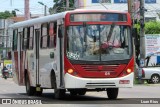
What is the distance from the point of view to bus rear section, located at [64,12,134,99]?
826 inches

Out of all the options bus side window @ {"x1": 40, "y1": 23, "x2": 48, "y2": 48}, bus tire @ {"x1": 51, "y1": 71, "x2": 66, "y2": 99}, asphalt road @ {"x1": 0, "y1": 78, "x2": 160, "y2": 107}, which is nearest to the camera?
asphalt road @ {"x1": 0, "y1": 78, "x2": 160, "y2": 107}

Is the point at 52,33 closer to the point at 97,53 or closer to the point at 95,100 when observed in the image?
the point at 97,53

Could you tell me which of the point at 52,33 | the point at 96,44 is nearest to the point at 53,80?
the point at 52,33

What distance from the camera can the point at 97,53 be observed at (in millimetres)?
21188

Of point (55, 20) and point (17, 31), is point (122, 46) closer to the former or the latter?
point (55, 20)

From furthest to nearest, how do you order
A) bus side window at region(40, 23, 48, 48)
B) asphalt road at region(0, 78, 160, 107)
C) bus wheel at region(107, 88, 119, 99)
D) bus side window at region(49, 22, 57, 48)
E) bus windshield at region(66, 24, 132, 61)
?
1. bus side window at region(40, 23, 48, 48)
2. bus wheel at region(107, 88, 119, 99)
3. bus side window at region(49, 22, 57, 48)
4. bus windshield at region(66, 24, 132, 61)
5. asphalt road at region(0, 78, 160, 107)

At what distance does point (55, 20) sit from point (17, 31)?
631 cm

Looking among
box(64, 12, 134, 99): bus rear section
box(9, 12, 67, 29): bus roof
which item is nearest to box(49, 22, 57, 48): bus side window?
box(9, 12, 67, 29): bus roof

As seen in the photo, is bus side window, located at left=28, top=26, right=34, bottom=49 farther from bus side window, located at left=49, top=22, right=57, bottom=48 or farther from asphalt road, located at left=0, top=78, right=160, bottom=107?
bus side window, located at left=49, top=22, right=57, bottom=48

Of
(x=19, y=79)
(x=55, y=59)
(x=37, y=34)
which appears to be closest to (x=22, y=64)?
(x=19, y=79)

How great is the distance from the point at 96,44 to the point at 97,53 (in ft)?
1.06

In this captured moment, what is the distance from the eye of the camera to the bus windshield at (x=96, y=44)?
21109 mm

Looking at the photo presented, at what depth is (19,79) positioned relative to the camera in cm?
2862

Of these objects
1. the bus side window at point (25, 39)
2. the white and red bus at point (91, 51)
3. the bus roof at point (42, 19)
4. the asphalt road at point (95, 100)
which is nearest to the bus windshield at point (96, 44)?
the white and red bus at point (91, 51)
